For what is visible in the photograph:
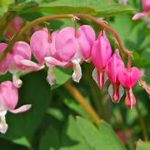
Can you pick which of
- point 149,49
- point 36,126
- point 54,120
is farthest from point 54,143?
point 149,49

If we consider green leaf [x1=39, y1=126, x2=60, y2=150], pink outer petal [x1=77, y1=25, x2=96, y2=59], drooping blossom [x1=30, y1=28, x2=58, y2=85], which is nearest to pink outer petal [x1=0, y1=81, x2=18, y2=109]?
drooping blossom [x1=30, y1=28, x2=58, y2=85]

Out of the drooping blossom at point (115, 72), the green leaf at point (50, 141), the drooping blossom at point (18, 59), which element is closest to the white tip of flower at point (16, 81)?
the drooping blossom at point (18, 59)

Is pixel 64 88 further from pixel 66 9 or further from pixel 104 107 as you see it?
pixel 66 9

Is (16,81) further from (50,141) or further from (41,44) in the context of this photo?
(50,141)

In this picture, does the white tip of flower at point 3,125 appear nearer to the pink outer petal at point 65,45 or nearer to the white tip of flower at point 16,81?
the white tip of flower at point 16,81

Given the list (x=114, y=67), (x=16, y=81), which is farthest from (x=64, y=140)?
(x=114, y=67)
